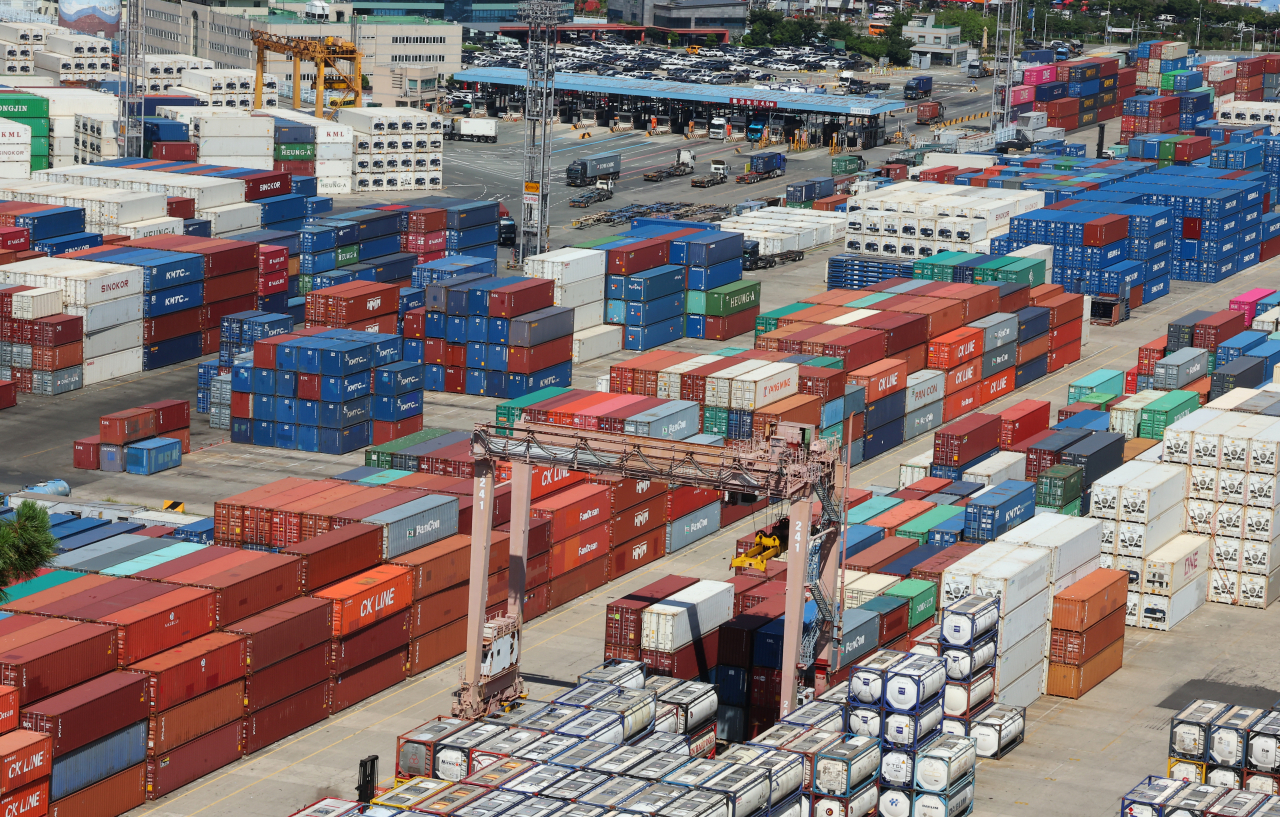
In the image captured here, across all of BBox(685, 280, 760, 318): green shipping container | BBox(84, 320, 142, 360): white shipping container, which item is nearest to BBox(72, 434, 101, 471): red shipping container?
BBox(84, 320, 142, 360): white shipping container

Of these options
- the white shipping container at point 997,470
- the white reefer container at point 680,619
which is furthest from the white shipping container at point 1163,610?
the white reefer container at point 680,619

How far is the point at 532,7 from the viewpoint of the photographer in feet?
474

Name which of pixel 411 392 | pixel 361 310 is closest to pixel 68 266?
pixel 361 310

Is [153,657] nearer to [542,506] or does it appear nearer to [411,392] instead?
[542,506]

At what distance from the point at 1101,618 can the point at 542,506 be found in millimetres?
22483

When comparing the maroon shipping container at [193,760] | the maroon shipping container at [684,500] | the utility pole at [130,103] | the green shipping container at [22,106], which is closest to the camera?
the maroon shipping container at [193,760]

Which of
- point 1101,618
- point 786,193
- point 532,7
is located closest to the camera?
point 1101,618

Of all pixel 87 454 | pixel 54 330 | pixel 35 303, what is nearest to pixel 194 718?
pixel 87 454

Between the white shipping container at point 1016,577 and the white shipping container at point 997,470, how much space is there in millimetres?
16516

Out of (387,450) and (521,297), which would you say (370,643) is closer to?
(387,450)

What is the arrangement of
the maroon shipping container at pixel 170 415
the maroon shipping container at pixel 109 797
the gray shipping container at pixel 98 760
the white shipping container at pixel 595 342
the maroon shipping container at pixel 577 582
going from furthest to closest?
1. the white shipping container at pixel 595 342
2. the maroon shipping container at pixel 170 415
3. the maroon shipping container at pixel 577 582
4. the maroon shipping container at pixel 109 797
5. the gray shipping container at pixel 98 760

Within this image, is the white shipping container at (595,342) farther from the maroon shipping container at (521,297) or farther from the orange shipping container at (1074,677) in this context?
the orange shipping container at (1074,677)

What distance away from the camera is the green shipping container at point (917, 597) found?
75.8 m

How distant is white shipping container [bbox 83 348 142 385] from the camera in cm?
11962
